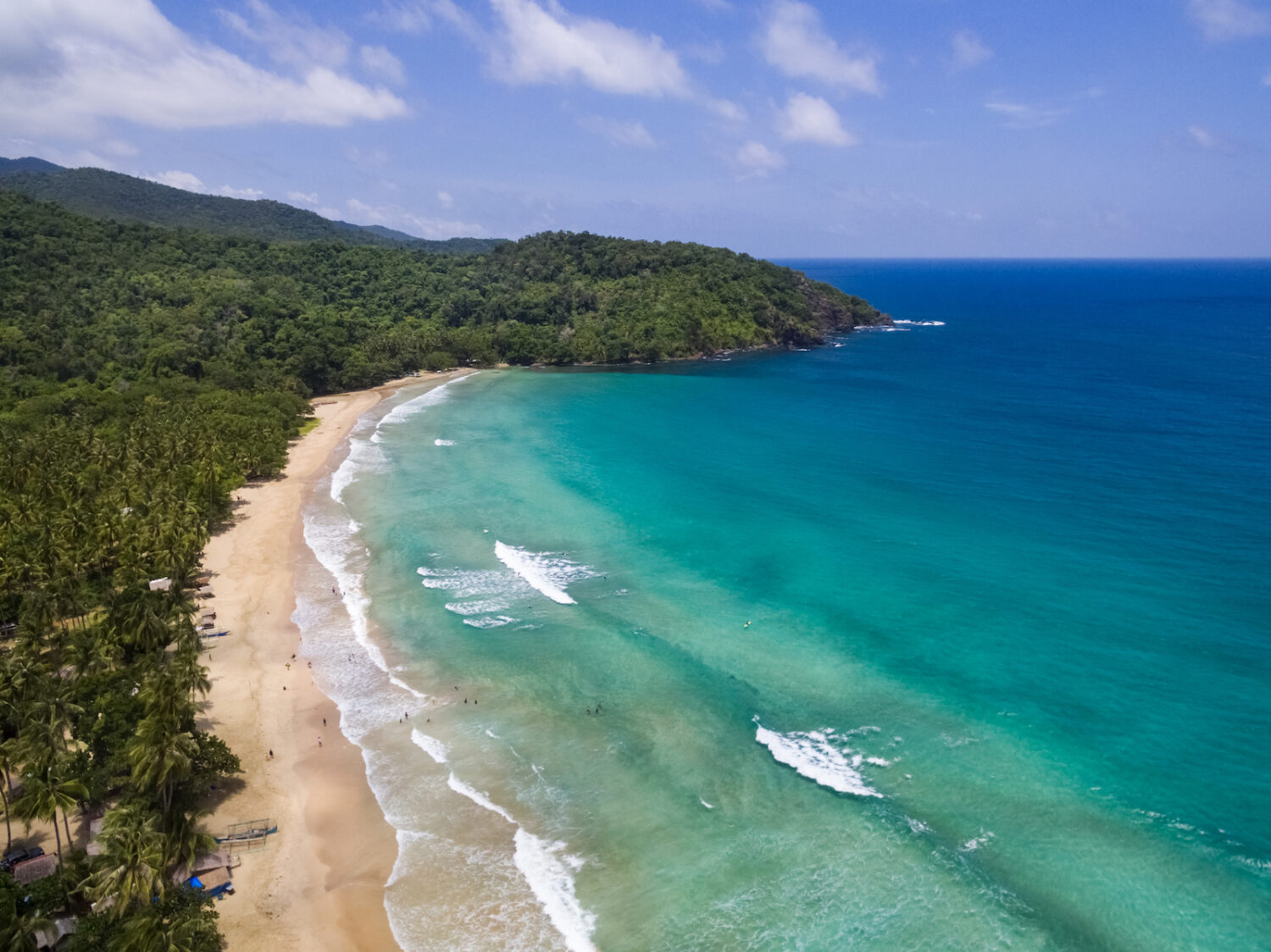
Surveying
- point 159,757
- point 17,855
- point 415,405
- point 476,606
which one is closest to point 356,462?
point 415,405

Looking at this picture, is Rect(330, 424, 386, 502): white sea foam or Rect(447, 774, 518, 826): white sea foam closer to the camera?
Rect(447, 774, 518, 826): white sea foam

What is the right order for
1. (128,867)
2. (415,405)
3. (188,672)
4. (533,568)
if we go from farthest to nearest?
(415,405)
(533,568)
(188,672)
(128,867)

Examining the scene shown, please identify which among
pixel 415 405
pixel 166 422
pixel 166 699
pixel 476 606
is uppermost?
pixel 166 422

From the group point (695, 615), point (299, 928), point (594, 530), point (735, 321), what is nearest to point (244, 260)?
point (735, 321)

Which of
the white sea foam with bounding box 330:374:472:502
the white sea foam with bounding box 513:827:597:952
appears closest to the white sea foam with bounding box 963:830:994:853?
the white sea foam with bounding box 513:827:597:952

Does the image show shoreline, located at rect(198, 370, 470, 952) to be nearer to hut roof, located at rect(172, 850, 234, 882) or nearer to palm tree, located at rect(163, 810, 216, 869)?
hut roof, located at rect(172, 850, 234, 882)

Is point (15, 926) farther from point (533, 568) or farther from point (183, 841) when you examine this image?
point (533, 568)
